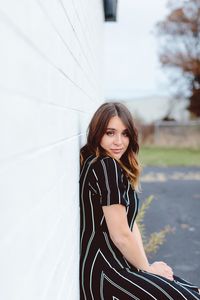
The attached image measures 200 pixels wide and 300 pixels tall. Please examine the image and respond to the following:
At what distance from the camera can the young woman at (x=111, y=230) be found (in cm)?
242

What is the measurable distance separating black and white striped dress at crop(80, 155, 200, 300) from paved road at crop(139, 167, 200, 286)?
210cm

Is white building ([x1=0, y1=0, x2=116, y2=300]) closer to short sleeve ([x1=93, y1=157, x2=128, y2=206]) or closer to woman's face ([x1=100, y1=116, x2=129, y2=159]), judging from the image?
short sleeve ([x1=93, y1=157, x2=128, y2=206])

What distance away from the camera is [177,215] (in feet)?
26.1

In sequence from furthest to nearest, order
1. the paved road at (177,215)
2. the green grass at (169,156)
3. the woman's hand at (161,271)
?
the green grass at (169,156)
the paved road at (177,215)
the woman's hand at (161,271)

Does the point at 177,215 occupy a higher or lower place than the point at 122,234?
lower

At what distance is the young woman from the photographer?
242 cm

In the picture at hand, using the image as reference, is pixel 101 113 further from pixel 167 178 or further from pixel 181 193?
pixel 167 178

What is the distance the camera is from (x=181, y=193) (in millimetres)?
10617

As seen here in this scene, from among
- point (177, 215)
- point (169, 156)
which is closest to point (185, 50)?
point (169, 156)

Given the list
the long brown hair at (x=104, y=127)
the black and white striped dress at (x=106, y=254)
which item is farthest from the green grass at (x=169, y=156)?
the black and white striped dress at (x=106, y=254)

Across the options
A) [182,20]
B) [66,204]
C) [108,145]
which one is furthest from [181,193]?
[182,20]

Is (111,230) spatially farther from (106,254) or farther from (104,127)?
(104,127)

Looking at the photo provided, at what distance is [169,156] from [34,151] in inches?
743

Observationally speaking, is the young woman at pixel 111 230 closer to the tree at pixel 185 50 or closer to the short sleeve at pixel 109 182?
the short sleeve at pixel 109 182
